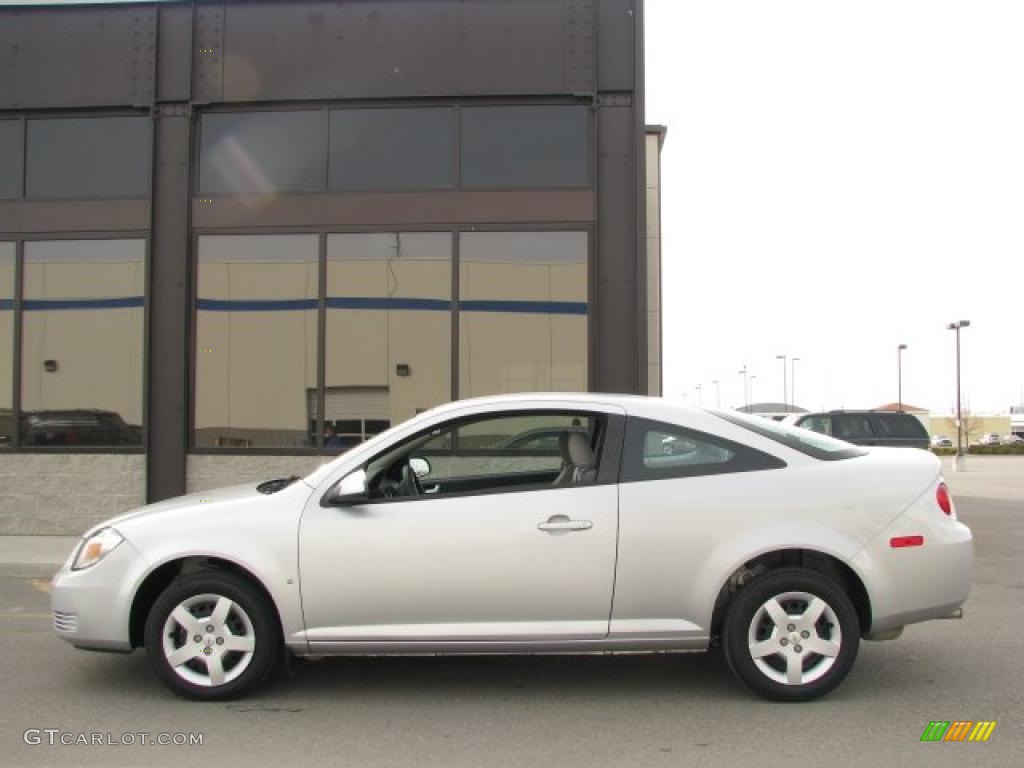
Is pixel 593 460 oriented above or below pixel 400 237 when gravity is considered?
below

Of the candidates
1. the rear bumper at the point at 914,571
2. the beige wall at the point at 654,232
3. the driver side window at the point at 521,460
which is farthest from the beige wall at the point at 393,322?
the rear bumper at the point at 914,571

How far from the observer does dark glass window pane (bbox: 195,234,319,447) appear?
10961 mm

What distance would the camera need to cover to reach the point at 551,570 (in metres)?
4.55

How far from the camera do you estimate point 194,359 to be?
11000mm

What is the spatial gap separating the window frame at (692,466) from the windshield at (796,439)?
149mm

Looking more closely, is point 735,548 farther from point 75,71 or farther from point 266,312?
point 75,71

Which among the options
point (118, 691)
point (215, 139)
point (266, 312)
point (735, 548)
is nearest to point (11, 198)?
point (215, 139)

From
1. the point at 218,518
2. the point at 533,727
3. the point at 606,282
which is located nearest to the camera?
the point at 533,727

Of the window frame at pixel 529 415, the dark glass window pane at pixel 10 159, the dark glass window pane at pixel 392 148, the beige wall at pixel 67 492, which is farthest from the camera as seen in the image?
the dark glass window pane at pixel 10 159

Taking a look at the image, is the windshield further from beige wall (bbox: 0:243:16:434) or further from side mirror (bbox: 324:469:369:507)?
beige wall (bbox: 0:243:16:434)

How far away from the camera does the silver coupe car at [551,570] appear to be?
4562 mm

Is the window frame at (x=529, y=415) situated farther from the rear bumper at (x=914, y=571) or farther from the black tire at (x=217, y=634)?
the rear bumper at (x=914, y=571)

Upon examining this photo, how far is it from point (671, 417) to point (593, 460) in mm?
481

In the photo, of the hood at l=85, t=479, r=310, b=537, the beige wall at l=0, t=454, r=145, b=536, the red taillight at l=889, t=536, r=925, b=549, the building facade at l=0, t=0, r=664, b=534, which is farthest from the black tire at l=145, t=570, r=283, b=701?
the beige wall at l=0, t=454, r=145, b=536
